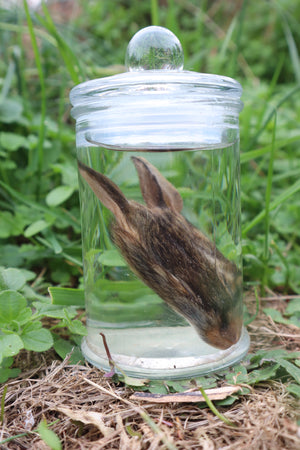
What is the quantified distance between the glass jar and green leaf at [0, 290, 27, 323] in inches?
8.5

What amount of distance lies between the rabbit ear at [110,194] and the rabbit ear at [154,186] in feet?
0.19

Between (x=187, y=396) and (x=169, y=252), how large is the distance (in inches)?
12.7

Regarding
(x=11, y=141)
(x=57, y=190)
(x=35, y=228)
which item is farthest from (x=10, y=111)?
(x=35, y=228)

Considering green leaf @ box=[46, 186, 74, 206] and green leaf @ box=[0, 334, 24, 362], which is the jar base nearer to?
green leaf @ box=[0, 334, 24, 362]

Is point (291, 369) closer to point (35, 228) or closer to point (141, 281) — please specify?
point (141, 281)

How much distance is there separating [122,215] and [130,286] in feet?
0.63

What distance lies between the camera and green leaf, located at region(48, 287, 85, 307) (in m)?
1.14

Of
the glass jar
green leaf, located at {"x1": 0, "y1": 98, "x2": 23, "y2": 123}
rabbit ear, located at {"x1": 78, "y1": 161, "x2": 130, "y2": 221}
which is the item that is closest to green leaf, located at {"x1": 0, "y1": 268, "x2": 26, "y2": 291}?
the glass jar

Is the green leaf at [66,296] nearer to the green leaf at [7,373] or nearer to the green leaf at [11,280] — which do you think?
the green leaf at [11,280]

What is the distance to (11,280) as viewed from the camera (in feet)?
3.71

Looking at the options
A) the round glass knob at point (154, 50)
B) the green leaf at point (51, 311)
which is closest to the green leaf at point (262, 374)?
the green leaf at point (51, 311)

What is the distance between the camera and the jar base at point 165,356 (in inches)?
39.5

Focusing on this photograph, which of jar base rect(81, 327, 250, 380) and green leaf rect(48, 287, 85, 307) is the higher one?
green leaf rect(48, 287, 85, 307)

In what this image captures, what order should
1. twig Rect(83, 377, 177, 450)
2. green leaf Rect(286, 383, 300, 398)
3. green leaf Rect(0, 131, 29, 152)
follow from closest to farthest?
1. twig Rect(83, 377, 177, 450)
2. green leaf Rect(286, 383, 300, 398)
3. green leaf Rect(0, 131, 29, 152)
